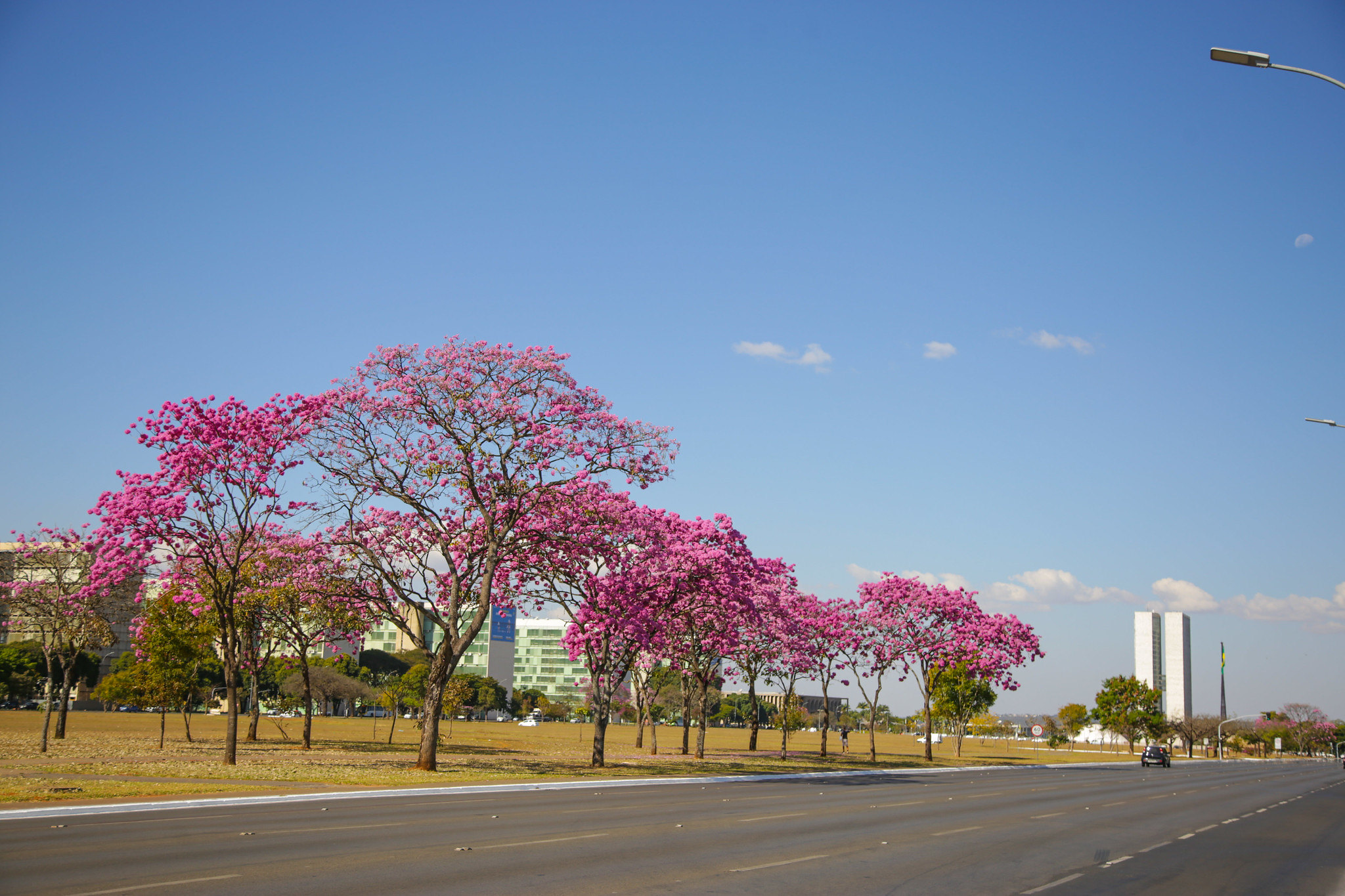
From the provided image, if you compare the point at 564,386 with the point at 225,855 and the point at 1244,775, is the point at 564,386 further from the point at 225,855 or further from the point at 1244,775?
the point at 1244,775

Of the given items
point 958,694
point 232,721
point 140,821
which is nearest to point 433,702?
point 232,721

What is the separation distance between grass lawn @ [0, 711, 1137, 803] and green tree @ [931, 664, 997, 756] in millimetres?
3075

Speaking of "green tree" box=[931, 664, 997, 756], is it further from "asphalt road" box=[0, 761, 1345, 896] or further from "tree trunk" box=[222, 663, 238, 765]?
"tree trunk" box=[222, 663, 238, 765]

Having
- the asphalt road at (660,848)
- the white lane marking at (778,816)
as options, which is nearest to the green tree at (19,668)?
the asphalt road at (660,848)

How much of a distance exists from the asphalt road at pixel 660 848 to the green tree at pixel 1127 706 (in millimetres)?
72610

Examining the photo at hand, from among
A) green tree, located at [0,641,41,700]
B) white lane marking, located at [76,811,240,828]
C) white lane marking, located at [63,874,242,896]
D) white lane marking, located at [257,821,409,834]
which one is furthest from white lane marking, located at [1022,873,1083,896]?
green tree, located at [0,641,41,700]

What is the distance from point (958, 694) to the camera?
6266cm

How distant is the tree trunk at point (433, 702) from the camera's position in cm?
3089

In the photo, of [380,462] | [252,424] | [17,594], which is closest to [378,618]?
[380,462]

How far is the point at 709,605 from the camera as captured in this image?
3862cm

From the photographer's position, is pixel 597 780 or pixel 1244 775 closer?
pixel 597 780

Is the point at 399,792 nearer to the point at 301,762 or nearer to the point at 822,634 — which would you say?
the point at 301,762

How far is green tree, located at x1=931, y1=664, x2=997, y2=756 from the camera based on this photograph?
189ft

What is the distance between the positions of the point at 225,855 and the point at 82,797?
29.6 ft
